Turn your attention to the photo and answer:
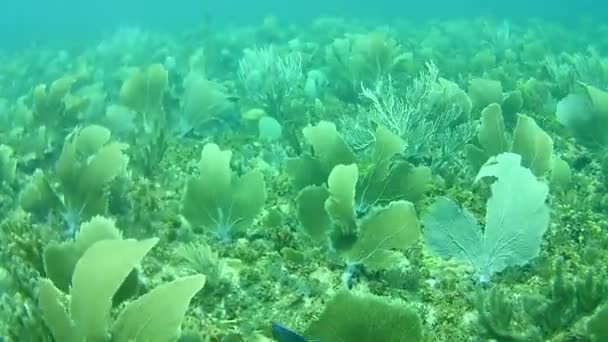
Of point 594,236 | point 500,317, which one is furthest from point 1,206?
point 594,236

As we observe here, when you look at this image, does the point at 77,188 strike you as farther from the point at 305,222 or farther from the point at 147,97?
the point at 147,97

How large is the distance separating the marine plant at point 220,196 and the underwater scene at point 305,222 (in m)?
0.01

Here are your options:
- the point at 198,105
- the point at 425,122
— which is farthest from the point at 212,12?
the point at 425,122

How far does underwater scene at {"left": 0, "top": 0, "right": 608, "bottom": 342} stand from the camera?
8.68 ft

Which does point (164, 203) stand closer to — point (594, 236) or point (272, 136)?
point (272, 136)

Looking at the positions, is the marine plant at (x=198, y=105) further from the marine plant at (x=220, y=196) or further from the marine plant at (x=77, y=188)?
the marine plant at (x=220, y=196)

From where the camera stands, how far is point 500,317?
9.55 feet

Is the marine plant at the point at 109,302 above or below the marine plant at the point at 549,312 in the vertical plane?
above

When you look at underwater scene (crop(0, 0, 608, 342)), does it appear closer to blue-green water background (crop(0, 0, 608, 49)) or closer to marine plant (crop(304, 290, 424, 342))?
marine plant (crop(304, 290, 424, 342))

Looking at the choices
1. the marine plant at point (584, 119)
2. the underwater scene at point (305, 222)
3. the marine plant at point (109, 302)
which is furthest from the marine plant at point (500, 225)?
the marine plant at point (584, 119)

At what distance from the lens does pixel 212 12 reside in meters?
26.8

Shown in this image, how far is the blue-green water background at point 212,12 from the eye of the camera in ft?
86.6

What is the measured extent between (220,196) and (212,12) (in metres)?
24.3

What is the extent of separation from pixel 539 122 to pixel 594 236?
120 inches
